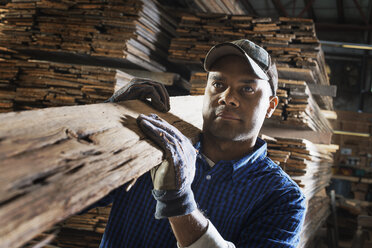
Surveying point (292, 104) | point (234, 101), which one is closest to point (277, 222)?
point (234, 101)

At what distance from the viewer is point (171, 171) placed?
1.26m

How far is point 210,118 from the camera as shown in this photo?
195 cm

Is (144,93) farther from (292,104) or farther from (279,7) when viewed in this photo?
(279,7)

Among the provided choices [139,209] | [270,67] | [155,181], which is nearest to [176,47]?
[270,67]

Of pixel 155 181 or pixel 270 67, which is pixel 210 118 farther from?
pixel 155 181

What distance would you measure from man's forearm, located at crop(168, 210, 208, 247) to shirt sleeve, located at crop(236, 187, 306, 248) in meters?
0.38

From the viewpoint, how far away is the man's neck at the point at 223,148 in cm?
205

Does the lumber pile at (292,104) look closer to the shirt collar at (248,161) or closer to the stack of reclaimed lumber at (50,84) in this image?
the shirt collar at (248,161)

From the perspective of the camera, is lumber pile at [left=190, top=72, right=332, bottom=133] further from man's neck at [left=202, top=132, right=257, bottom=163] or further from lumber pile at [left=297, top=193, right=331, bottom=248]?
man's neck at [left=202, top=132, right=257, bottom=163]

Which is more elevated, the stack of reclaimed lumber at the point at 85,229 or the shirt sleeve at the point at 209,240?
the shirt sleeve at the point at 209,240

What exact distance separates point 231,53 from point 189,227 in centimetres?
107

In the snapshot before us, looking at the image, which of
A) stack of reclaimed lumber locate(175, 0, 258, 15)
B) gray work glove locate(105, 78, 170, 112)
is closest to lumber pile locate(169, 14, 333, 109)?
stack of reclaimed lumber locate(175, 0, 258, 15)

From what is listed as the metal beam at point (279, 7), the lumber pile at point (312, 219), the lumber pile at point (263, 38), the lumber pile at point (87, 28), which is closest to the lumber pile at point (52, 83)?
the lumber pile at point (87, 28)

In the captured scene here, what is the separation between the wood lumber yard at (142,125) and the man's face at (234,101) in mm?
11
